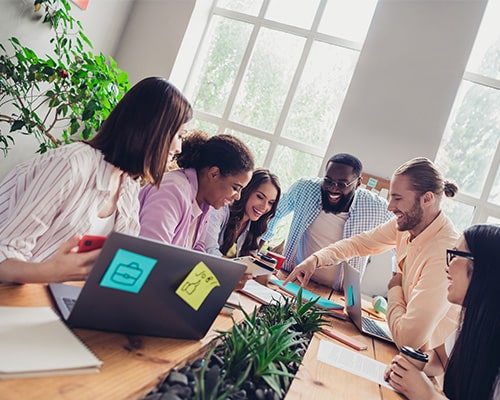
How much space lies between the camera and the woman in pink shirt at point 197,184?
1.50m

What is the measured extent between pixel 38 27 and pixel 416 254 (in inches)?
127

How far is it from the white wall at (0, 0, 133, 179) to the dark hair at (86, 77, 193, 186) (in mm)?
2276

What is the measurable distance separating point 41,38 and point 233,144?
2.47 m

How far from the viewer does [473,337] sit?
1.16m

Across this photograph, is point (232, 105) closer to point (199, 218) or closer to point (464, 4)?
point (464, 4)

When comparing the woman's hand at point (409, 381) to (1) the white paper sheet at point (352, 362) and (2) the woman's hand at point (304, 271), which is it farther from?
(2) the woman's hand at point (304, 271)

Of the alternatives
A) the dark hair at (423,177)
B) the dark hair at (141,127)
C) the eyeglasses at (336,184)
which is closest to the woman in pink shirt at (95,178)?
the dark hair at (141,127)

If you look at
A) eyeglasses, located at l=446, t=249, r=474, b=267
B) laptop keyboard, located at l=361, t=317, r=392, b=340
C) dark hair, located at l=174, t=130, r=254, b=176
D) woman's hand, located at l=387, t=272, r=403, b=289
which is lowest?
laptop keyboard, located at l=361, t=317, r=392, b=340

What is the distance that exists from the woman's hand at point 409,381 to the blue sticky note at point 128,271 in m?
0.82

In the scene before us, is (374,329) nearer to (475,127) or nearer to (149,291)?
(149,291)

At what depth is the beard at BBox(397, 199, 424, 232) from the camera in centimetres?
186

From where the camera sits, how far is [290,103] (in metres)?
4.16

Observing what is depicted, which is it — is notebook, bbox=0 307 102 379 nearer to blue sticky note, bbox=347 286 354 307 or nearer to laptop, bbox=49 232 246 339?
laptop, bbox=49 232 246 339

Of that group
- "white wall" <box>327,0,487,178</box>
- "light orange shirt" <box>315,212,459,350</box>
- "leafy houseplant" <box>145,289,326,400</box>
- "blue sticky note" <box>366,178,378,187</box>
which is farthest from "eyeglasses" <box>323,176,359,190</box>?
"leafy houseplant" <box>145,289,326,400</box>
